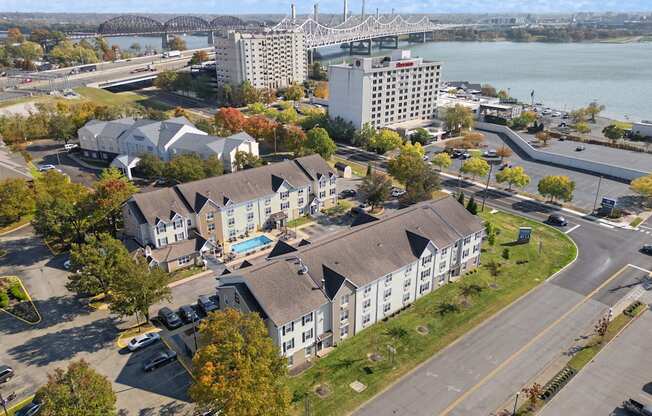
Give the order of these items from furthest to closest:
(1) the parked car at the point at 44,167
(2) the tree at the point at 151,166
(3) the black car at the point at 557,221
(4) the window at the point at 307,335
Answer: (1) the parked car at the point at 44,167 → (2) the tree at the point at 151,166 → (3) the black car at the point at 557,221 → (4) the window at the point at 307,335

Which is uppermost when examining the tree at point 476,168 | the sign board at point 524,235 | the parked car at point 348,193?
the tree at point 476,168

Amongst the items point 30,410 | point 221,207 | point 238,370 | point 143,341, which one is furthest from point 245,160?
point 238,370

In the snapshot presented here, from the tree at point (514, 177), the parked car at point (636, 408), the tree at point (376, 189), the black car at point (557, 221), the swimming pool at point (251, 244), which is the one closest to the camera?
the parked car at point (636, 408)

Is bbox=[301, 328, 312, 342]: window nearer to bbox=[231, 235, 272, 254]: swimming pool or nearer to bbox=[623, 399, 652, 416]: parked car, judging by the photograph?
bbox=[231, 235, 272, 254]: swimming pool

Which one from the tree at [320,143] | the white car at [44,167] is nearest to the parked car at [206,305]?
the tree at [320,143]

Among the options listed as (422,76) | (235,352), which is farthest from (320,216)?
(422,76)

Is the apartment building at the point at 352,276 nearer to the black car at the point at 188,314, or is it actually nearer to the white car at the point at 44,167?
the black car at the point at 188,314
